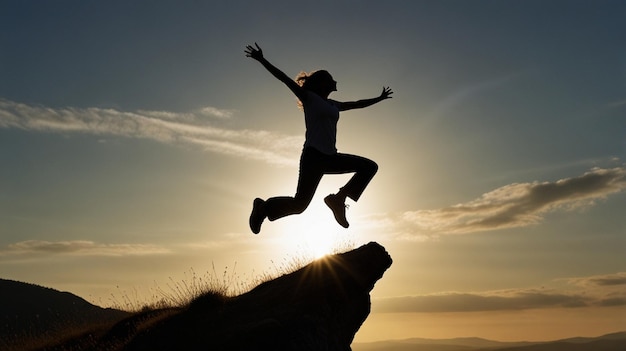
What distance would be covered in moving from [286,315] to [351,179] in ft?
8.97

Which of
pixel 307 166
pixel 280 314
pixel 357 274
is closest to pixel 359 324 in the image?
pixel 357 274

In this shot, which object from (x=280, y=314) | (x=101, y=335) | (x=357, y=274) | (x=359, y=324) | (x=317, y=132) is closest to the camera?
(x=317, y=132)

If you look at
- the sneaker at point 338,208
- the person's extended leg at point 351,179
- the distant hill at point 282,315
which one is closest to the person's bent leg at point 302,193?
the person's extended leg at point 351,179

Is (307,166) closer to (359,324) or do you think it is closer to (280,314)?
(280,314)

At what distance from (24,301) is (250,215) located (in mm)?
67130

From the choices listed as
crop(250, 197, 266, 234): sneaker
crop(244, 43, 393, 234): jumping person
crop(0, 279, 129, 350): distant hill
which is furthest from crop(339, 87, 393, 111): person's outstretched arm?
crop(0, 279, 129, 350): distant hill

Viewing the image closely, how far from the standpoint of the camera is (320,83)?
1008 cm

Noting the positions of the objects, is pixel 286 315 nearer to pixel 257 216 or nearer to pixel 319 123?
pixel 257 216

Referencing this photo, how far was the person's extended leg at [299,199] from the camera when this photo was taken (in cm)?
975

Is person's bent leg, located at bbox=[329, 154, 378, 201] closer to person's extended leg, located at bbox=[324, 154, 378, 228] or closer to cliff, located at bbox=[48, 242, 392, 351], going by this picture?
person's extended leg, located at bbox=[324, 154, 378, 228]

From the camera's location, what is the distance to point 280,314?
10516 mm

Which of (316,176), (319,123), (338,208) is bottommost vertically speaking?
(338,208)

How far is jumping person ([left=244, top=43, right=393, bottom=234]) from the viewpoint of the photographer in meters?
9.60

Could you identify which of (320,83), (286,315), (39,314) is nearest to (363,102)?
(320,83)
